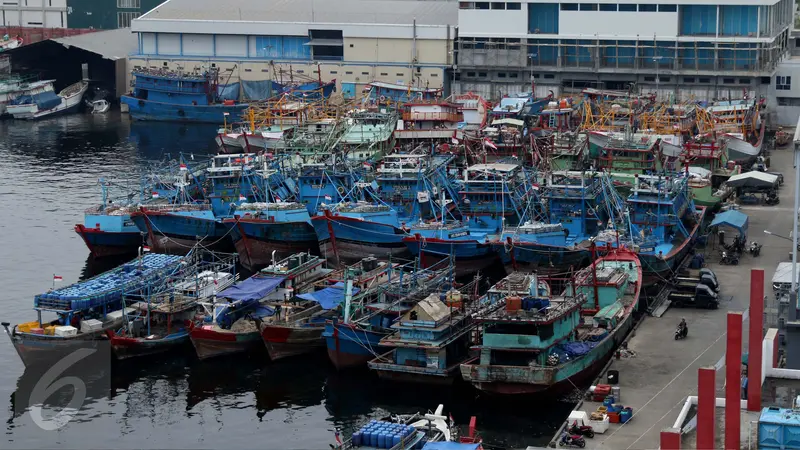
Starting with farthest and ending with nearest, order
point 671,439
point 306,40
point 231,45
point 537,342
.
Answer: point 231,45
point 306,40
point 537,342
point 671,439

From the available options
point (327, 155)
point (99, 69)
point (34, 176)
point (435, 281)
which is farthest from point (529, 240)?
point (99, 69)

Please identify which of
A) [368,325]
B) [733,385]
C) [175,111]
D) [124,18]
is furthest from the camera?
[124,18]

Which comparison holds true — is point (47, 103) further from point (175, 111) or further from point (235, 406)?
point (235, 406)

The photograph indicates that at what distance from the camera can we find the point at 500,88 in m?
112

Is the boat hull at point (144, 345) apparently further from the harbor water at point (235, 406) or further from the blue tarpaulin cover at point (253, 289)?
the blue tarpaulin cover at point (253, 289)

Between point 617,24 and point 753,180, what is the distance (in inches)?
1138

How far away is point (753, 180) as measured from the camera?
80750mm

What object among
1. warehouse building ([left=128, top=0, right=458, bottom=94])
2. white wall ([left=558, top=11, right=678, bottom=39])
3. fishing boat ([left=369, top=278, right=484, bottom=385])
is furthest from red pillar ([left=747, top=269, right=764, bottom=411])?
warehouse building ([left=128, top=0, right=458, bottom=94])

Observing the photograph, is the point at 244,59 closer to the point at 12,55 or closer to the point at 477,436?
the point at 12,55

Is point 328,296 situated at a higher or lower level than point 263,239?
lower

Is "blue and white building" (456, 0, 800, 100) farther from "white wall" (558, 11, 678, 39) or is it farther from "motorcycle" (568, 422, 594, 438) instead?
"motorcycle" (568, 422, 594, 438)

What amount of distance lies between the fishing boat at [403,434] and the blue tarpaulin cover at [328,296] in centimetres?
1166

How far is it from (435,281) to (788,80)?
185 feet

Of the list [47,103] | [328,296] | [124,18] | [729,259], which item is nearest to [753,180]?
[729,259]
